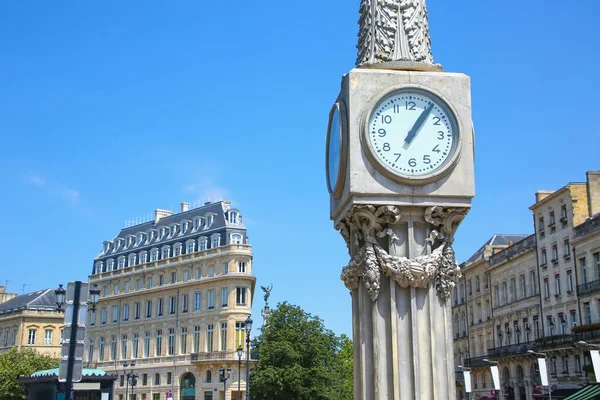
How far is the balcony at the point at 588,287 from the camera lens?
1772 inches

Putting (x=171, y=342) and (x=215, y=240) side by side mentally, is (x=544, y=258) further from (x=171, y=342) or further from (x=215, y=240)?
(x=171, y=342)

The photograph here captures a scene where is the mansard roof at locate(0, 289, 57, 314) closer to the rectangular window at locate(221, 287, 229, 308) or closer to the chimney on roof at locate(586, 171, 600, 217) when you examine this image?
the rectangular window at locate(221, 287, 229, 308)

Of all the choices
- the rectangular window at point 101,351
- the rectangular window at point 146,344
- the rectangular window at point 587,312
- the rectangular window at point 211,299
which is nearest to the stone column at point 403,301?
the rectangular window at point 587,312

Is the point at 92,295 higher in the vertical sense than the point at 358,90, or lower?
lower

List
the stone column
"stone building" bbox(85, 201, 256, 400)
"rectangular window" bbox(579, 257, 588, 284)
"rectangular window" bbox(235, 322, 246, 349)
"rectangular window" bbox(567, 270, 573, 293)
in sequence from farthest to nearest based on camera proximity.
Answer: "stone building" bbox(85, 201, 256, 400) → "rectangular window" bbox(235, 322, 246, 349) → "rectangular window" bbox(567, 270, 573, 293) → "rectangular window" bbox(579, 257, 588, 284) → the stone column

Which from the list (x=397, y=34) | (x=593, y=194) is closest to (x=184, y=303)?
(x=593, y=194)

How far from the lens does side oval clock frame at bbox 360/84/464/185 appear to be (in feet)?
23.4

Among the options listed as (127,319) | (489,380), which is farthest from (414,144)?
(127,319)

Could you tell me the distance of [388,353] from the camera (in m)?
6.87

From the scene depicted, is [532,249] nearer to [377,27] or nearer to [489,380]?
[489,380]

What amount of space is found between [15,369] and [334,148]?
6079 cm

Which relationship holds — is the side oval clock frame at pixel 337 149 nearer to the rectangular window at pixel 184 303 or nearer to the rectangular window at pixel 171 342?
the rectangular window at pixel 184 303

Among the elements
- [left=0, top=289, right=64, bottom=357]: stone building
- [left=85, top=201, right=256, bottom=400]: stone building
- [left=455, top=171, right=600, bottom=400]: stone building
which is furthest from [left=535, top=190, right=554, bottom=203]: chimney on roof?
[left=0, top=289, right=64, bottom=357]: stone building

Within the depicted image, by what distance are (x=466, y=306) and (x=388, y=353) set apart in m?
66.2
